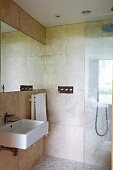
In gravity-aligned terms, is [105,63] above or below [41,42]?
below

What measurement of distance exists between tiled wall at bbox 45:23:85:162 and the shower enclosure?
15 cm

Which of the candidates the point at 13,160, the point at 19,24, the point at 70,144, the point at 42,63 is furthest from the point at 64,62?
the point at 13,160

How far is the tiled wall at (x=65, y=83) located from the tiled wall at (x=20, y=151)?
1.02 ft

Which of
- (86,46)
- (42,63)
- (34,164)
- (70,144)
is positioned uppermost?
(86,46)

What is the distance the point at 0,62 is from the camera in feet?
6.71

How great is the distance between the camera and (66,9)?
2.38 metres

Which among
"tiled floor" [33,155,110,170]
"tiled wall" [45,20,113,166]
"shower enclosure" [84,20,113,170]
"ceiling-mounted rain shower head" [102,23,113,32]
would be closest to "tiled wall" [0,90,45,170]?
"tiled floor" [33,155,110,170]

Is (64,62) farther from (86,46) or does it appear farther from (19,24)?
(19,24)

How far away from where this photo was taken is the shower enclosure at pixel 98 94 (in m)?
2.51

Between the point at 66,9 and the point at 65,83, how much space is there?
1192mm

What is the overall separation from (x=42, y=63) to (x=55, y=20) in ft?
2.53

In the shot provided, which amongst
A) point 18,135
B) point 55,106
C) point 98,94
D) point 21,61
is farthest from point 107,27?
point 18,135

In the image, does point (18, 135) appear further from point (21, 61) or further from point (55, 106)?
point (55, 106)

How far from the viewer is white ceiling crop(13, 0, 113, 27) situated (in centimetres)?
218
